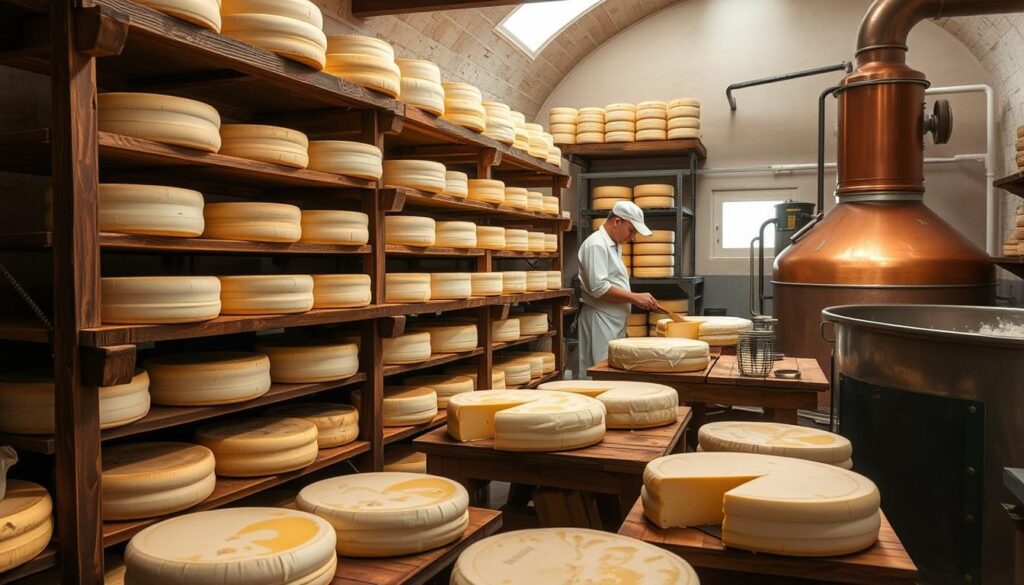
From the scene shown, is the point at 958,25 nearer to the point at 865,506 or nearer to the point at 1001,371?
the point at 1001,371

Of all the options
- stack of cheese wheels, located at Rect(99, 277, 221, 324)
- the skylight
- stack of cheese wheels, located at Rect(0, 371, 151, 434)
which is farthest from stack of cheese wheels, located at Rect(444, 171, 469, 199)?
the skylight

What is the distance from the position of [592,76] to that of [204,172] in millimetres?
5756

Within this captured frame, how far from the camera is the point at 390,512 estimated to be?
5.80 feet

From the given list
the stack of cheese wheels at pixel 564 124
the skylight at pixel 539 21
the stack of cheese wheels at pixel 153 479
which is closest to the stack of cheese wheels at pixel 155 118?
the stack of cheese wheels at pixel 153 479

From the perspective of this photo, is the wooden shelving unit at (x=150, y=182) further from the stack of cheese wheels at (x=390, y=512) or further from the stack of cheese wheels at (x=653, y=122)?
the stack of cheese wheels at (x=653, y=122)

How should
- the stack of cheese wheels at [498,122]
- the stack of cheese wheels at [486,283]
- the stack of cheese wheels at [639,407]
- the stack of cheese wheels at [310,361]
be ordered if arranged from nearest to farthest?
the stack of cheese wheels at [639,407] < the stack of cheese wheels at [310,361] < the stack of cheese wheels at [486,283] < the stack of cheese wheels at [498,122]

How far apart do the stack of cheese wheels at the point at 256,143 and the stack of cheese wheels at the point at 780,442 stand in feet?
5.78

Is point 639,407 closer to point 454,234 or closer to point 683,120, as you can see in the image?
point 454,234

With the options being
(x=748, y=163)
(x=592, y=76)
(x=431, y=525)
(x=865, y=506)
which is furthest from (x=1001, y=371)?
(x=592, y=76)

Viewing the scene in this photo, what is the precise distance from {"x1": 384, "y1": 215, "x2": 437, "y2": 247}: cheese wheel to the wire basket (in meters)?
1.56

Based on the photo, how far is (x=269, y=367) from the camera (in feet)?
9.41

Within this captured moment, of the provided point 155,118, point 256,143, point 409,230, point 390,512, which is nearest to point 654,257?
point 409,230

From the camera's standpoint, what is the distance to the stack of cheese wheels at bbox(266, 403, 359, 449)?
315cm

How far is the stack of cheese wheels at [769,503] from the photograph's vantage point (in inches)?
60.1
